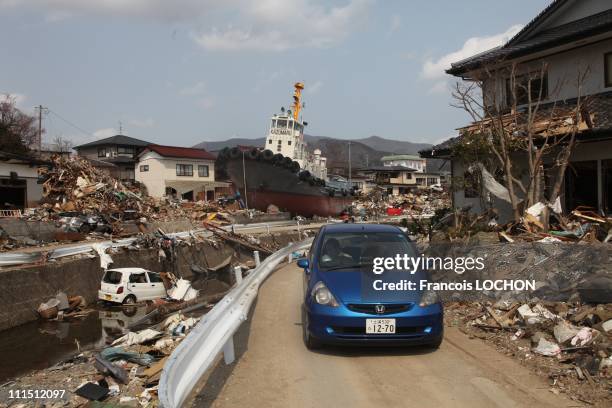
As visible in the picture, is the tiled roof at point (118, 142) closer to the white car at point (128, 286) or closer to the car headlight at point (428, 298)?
the white car at point (128, 286)

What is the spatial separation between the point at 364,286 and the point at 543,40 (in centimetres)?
1222

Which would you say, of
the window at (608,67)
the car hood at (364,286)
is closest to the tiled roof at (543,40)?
the window at (608,67)

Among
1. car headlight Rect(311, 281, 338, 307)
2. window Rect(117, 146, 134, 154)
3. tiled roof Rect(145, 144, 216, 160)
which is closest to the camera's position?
car headlight Rect(311, 281, 338, 307)

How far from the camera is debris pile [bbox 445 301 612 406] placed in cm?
480

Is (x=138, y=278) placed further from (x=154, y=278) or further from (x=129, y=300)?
(x=129, y=300)

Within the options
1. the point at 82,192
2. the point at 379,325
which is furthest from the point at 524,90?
the point at 82,192

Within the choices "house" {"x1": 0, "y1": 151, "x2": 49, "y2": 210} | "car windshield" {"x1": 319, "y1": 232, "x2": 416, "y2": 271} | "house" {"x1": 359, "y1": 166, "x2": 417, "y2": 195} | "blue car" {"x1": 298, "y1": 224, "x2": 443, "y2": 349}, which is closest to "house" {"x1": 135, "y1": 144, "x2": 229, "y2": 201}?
"house" {"x1": 0, "y1": 151, "x2": 49, "y2": 210}

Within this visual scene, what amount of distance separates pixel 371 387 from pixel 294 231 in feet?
83.0

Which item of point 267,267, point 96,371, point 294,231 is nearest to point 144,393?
point 96,371

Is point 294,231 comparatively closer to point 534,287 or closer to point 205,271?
point 205,271

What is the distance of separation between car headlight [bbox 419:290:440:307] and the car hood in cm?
6

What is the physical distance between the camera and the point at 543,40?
47.9ft

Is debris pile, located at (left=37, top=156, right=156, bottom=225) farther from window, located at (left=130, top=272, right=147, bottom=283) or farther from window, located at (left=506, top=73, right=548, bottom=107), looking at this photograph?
window, located at (left=506, top=73, right=548, bottom=107)

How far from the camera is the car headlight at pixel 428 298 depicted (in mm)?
5852
